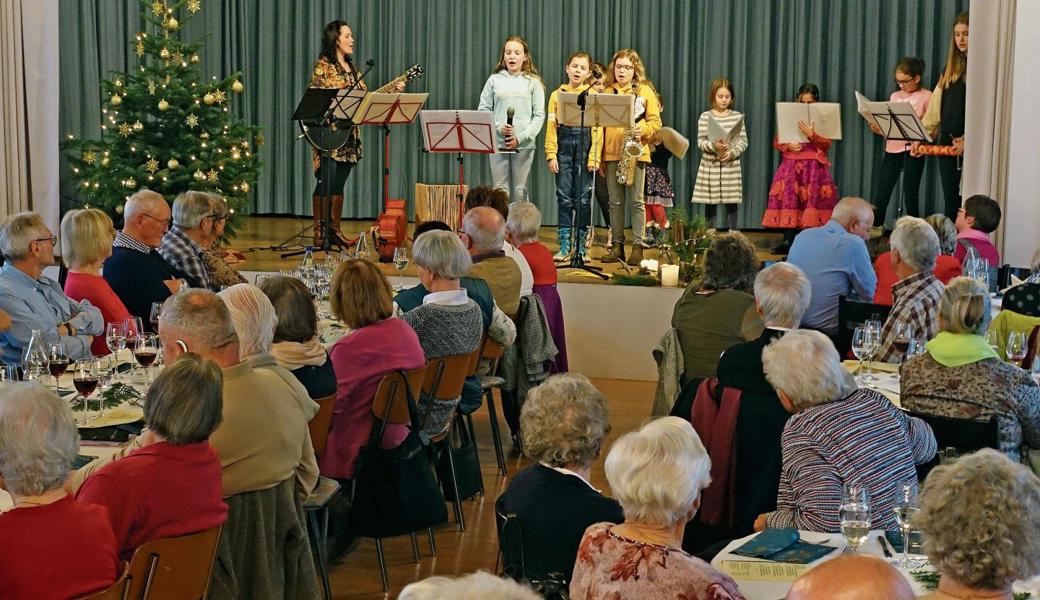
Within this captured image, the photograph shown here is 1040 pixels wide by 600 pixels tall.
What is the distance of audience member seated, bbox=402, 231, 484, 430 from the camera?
5082 mm

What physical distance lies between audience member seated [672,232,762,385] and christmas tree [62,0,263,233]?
18.7 feet

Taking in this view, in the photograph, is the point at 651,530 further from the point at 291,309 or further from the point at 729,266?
the point at 729,266

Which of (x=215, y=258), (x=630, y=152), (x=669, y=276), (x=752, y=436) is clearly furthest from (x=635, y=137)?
(x=752, y=436)

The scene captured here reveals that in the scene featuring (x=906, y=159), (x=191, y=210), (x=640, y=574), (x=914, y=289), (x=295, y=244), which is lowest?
(x=295, y=244)

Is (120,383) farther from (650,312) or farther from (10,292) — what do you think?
(650,312)

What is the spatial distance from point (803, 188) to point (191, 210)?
6.34 metres

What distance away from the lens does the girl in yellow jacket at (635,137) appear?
34.2 feet

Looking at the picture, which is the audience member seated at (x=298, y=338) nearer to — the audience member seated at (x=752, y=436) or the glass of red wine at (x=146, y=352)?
the glass of red wine at (x=146, y=352)

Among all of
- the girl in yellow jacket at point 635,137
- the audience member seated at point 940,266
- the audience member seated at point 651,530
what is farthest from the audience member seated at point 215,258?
the girl in yellow jacket at point 635,137

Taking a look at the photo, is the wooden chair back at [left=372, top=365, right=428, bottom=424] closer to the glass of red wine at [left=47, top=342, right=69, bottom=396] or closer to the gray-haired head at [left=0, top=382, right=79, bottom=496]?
the glass of red wine at [left=47, top=342, right=69, bottom=396]

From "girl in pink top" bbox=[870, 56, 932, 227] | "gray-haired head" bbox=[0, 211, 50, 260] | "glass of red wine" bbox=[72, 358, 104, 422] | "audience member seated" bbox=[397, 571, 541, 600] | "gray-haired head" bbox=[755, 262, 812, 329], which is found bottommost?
"glass of red wine" bbox=[72, 358, 104, 422]

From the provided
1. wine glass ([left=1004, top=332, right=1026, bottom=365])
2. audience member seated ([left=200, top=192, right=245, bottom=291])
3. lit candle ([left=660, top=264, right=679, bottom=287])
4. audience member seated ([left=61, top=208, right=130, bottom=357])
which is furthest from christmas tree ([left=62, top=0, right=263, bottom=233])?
wine glass ([left=1004, top=332, right=1026, bottom=365])

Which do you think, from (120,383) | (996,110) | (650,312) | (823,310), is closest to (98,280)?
(120,383)

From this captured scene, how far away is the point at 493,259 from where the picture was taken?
6.33 m
